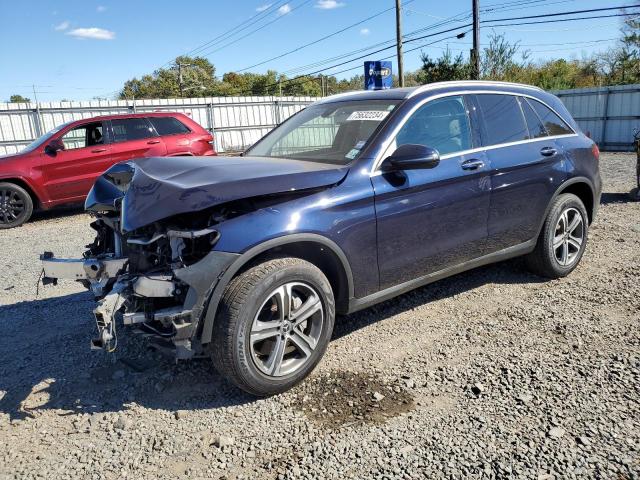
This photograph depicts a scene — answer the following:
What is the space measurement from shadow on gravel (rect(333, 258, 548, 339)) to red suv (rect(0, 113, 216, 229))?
6864 mm

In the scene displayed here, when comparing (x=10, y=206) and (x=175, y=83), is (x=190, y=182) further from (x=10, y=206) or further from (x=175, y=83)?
(x=175, y=83)

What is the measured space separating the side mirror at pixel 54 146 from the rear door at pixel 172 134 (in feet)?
5.88

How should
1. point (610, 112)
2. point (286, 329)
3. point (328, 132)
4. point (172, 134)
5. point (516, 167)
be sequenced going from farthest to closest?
point (610, 112) < point (172, 134) < point (516, 167) < point (328, 132) < point (286, 329)

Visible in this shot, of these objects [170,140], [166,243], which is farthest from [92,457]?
[170,140]

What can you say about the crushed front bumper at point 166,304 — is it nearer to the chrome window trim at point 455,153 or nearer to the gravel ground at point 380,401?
the gravel ground at point 380,401

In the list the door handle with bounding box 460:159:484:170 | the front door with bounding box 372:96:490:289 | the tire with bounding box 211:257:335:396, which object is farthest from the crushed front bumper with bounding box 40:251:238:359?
the door handle with bounding box 460:159:484:170

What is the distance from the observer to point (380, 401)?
9.99 ft

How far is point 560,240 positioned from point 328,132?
2468 mm

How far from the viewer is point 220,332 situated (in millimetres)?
2871

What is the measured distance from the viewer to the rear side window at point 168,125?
34.8 ft

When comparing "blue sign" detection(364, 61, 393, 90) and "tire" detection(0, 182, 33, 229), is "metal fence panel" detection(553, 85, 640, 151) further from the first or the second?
"tire" detection(0, 182, 33, 229)

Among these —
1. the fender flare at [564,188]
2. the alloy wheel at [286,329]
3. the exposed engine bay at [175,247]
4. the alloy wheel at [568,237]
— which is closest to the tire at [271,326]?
the alloy wheel at [286,329]

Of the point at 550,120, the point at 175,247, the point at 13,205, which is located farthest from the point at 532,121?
the point at 13,205

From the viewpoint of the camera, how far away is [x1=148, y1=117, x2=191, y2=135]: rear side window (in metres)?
10.6
